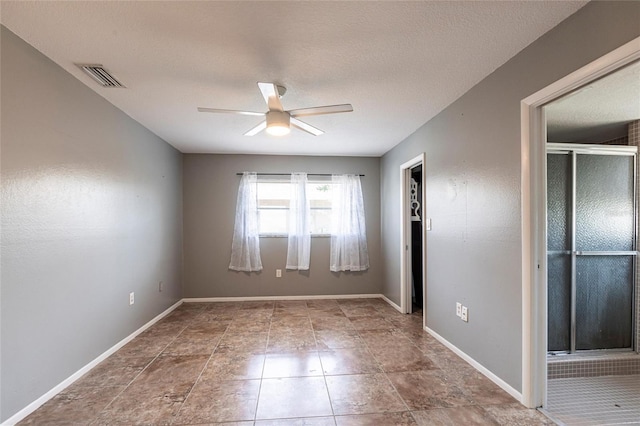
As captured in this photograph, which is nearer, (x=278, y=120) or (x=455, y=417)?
(x=455, y=417)

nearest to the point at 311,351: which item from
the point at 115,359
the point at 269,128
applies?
the point at 115,359

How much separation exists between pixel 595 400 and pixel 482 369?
698 mm

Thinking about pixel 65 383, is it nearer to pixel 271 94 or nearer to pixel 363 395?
pixel 363 395

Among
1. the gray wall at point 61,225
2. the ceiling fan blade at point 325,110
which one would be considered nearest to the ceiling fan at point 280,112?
the ceiling fan blade at point 325,110

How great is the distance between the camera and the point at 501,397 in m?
1.99

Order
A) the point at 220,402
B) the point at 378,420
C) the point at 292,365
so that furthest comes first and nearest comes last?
1. the point at 292,365
2. the point at 220,402
3. the point at 378,420

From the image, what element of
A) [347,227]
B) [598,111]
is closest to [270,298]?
[347,227]

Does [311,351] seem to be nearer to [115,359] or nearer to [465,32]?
[115,359]

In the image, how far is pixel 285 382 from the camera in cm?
222

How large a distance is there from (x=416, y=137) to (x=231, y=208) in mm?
2987

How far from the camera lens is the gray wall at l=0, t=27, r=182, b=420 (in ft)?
5.69

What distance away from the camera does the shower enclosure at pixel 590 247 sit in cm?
249

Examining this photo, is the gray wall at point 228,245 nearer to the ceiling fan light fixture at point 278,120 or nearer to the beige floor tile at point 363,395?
the ceiling fan light fixture at point 278,120

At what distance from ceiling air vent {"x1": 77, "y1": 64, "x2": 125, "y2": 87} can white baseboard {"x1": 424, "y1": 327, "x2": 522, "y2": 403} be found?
3636 millimetres
